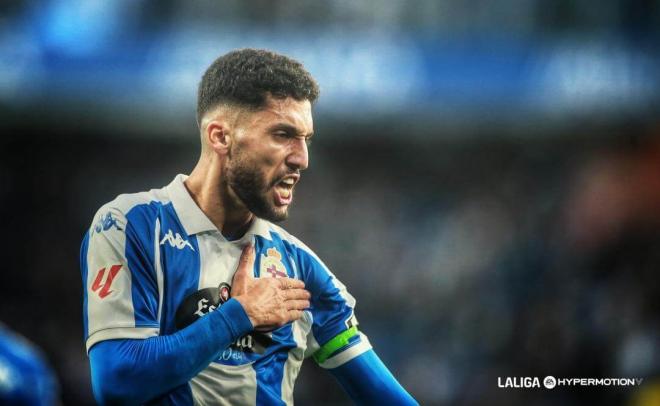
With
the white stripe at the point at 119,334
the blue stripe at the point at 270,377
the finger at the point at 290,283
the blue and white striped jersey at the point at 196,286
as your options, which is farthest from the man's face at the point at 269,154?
the white stripe at the point at 119,334

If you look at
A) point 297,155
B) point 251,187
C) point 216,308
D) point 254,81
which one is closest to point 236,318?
point 216,308

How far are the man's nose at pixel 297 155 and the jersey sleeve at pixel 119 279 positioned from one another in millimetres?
492

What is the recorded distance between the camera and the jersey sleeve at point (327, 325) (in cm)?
276

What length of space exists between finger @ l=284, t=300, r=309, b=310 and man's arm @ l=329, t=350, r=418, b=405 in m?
0.31

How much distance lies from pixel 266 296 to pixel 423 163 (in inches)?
44.9

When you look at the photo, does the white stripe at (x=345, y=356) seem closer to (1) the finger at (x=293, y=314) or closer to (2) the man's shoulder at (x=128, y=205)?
(1) the finger at (x=293, y=314)

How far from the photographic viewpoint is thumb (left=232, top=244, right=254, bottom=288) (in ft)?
8.41

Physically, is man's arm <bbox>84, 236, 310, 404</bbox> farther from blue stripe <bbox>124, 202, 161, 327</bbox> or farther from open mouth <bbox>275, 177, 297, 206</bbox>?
open mouth <bbox>275, 177, 297, 206</bbox>

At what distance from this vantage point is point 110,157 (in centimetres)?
321

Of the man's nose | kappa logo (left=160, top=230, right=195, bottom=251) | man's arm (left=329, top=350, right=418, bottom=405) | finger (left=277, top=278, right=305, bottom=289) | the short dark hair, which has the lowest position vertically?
man's arm (left=329, top=350, right=418, bottom=405)

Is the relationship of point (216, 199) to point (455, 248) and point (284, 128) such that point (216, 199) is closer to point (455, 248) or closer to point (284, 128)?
point (284, 128)

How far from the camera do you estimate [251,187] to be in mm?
2631

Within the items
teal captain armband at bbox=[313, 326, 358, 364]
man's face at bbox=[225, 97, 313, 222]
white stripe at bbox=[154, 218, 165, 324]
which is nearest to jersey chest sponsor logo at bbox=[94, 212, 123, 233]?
white stripe at bbox=[154, 218, 165, 324]

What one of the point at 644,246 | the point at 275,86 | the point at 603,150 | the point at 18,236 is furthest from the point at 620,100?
the point at 18,236
